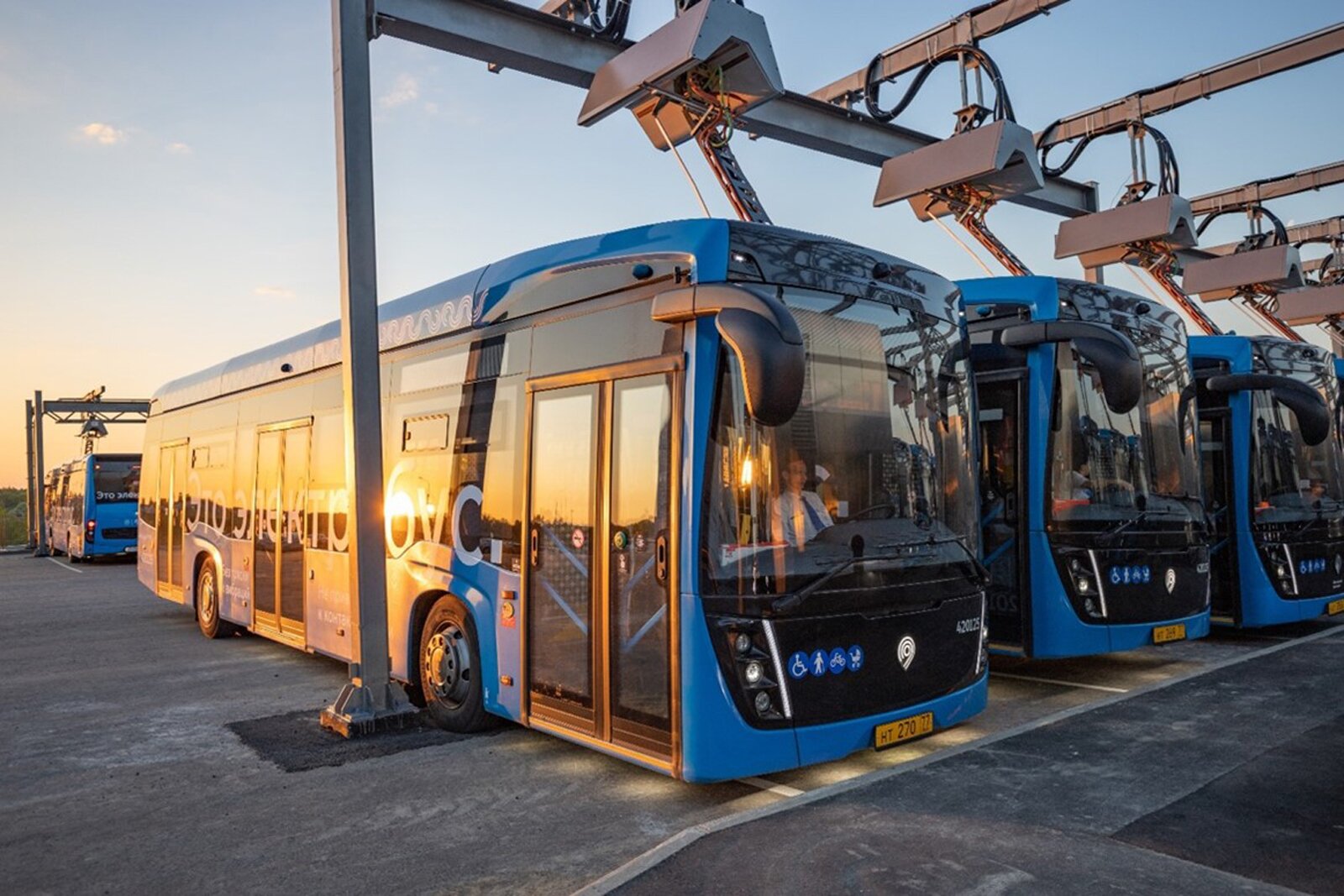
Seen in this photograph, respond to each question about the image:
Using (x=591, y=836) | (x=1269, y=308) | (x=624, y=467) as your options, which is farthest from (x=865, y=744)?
(x=1269, y=308)

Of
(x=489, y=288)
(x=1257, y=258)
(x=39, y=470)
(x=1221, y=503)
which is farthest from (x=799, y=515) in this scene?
(x=39, y=470)

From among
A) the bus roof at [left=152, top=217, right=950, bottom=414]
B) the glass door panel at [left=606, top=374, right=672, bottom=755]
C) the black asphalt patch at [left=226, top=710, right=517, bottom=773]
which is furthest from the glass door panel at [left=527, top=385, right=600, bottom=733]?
the black asphalt patch at [left=226, top=710, right=517, bottom=773]

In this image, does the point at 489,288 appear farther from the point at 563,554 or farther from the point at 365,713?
the point at 365,713

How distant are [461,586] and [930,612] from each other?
3.10 m

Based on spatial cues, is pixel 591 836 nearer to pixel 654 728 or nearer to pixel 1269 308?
pixel 654 728

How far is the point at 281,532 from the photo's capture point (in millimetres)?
9477

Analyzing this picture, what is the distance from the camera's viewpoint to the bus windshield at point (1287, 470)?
9.89 meters

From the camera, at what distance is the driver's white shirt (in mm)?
4922

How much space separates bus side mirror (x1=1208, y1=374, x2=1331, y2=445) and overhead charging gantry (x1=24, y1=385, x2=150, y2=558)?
1189 inches

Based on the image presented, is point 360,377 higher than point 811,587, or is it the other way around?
point 360,377

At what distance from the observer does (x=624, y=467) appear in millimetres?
5379

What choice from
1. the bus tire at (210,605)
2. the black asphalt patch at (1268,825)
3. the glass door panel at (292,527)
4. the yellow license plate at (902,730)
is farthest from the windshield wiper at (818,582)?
the bus tire at (210,605)

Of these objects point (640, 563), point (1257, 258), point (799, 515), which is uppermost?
point (1257, 258)

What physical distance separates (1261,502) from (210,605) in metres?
11.4
